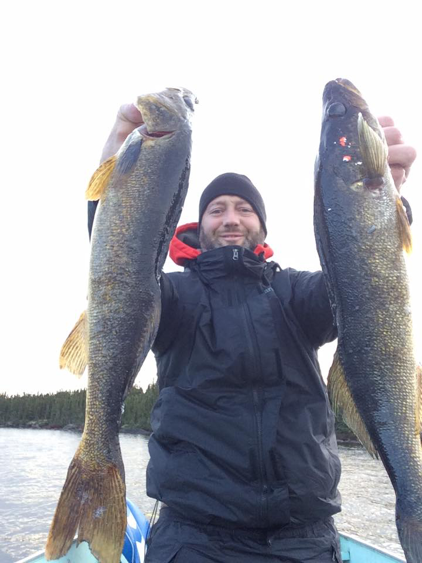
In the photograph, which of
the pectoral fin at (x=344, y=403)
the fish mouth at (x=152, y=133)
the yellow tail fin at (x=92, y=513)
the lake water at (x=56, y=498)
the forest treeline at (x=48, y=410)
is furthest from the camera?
the forest treeline at (x=48, y=410)

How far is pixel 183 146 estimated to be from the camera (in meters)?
3.22

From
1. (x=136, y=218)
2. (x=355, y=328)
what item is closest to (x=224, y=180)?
(x=136, y=218)

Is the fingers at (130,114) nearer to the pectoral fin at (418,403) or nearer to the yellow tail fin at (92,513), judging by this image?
the yellow tail fin at (92,513)

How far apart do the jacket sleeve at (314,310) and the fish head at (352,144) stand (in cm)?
80

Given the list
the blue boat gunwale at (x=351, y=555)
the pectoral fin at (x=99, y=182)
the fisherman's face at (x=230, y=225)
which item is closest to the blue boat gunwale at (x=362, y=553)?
the blue boat gunwale at (x=351, y=555)

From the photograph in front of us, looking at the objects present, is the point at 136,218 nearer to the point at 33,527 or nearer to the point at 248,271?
the point at 248,271

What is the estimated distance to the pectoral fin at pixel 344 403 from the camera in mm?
2834

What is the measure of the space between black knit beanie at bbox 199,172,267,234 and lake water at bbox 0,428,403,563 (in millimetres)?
8638

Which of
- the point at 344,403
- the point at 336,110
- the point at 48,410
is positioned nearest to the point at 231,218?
the point at 336,110

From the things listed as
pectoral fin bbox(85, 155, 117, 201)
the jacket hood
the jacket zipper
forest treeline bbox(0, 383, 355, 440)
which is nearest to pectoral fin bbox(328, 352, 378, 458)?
the jacket zipper

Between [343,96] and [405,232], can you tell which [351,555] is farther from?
[343,96]

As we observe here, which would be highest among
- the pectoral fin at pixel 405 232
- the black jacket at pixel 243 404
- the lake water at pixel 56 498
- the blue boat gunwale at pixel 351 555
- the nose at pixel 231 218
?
the nose at pixel 231 218

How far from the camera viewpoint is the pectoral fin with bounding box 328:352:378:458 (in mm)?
2834

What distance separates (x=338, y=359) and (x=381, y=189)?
104 cm
